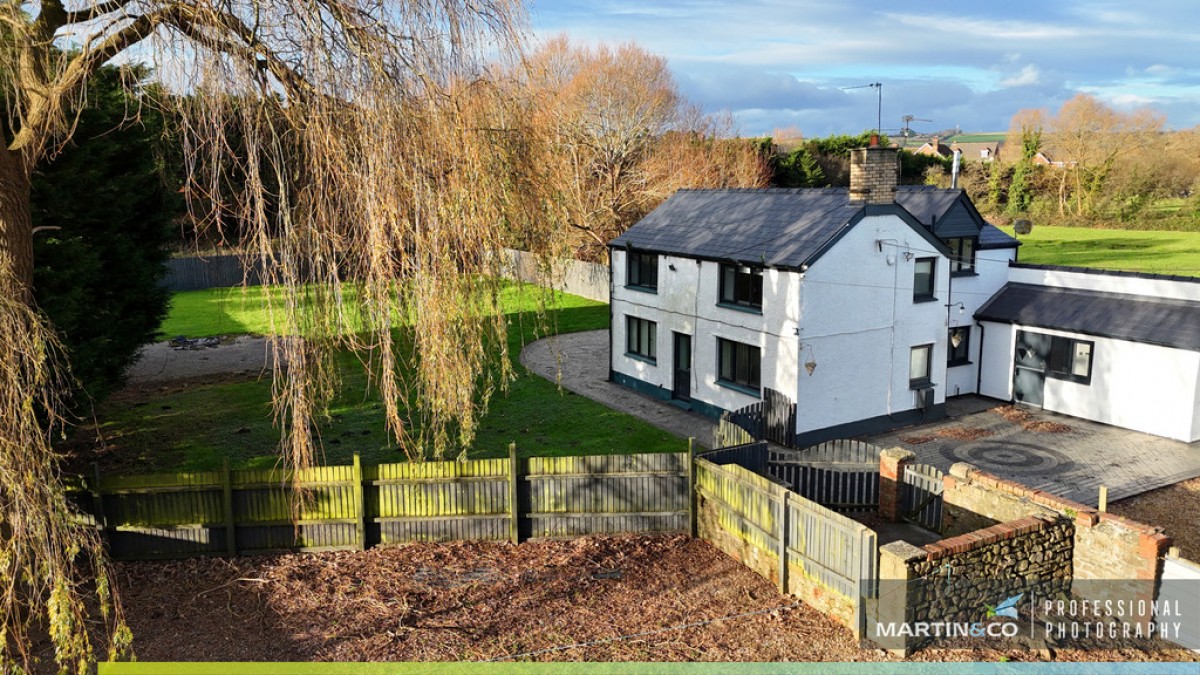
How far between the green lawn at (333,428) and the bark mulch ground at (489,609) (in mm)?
3658

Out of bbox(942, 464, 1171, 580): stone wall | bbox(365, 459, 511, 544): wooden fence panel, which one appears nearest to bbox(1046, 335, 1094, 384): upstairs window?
bbox(942, 464, 1171, 580): stone wall

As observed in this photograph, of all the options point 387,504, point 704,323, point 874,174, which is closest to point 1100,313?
point 874,174

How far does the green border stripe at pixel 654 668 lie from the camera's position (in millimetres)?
9695

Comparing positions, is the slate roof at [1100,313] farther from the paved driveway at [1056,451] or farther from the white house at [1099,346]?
the paved driveway at [1056,451]

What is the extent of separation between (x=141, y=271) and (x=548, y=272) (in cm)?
1131

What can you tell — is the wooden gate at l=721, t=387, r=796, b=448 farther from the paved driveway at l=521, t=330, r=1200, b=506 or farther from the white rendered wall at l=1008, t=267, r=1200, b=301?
the white rendered wall at l=1008, t=267, r=1200, b=301

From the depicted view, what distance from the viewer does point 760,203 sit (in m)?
22.6

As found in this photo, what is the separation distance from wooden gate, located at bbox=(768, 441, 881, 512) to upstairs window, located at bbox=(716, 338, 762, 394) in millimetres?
5360

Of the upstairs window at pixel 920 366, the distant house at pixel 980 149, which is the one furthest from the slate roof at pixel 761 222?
the distant house at pixel 980 149

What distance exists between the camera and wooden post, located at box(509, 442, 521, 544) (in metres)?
13.3

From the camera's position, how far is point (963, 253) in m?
23.5

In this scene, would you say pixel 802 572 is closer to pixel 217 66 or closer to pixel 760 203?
pixel 217 66

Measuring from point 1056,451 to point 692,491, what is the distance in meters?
10.5

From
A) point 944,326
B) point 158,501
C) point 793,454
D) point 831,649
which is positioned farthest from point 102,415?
point 944,326
